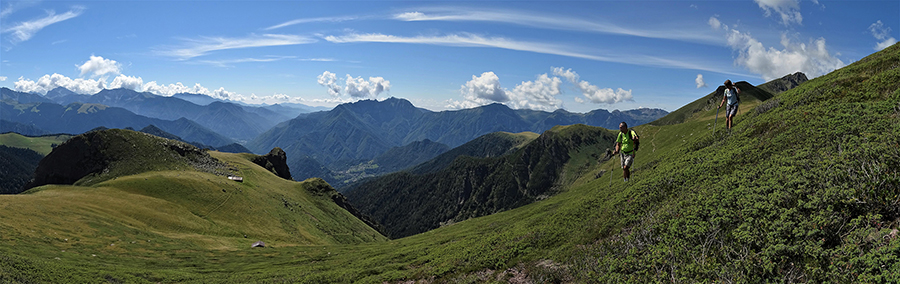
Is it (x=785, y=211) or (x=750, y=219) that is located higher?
(x=785, y=211)

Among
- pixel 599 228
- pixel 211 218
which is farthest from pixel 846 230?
pixel 211 218

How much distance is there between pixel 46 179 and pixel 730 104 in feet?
611

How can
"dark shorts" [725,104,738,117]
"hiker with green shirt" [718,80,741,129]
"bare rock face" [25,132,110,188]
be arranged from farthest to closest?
"bare rock face" [25,132,110,188] → "dark shorts" [725,104,738,117] → "hiker with green shirt" [718,80,741,129]

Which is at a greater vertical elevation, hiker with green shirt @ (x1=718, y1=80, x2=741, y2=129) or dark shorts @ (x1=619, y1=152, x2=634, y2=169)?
hiker with green shirt @ (x1=718, y1=80, x2=741, y2=129)

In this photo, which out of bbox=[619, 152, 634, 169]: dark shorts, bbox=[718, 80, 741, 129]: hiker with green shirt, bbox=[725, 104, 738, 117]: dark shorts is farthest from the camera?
bbox=[725, 104, 738, 117]: dark shorts

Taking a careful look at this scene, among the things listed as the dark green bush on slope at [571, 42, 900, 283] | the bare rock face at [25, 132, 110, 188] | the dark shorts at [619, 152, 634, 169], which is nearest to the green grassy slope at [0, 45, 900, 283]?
the dark green bush on slope at [571, 42, 900, 283]

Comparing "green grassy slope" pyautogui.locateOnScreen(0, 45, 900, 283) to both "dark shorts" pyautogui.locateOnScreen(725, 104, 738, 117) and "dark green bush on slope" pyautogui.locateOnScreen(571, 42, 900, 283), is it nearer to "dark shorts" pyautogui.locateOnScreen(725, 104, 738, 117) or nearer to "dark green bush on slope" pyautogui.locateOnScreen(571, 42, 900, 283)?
"dark green bush on slope" pyautogui.locateOnScreen(571, 42, 900, 283)

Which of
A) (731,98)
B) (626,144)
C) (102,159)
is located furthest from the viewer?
(102,159)

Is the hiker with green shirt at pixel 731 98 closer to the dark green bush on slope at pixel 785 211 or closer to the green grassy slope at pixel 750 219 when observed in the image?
the green grassy slope at pixel 750 219

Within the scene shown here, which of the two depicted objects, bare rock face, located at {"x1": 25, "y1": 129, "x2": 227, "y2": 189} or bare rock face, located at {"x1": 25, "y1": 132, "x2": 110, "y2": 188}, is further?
bare rock face, located at {"x1": 25, "y1": 132, "x2": 110, "y2": 188}

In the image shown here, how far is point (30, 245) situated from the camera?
5200 cm

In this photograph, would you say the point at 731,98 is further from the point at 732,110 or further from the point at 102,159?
the point at 102,159

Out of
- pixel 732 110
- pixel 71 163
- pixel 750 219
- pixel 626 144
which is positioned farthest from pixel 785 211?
pixel 71 163

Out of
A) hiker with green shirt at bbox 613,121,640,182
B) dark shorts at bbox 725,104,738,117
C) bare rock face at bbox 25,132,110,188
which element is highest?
dark shorts at bbox 725,104,738,117
